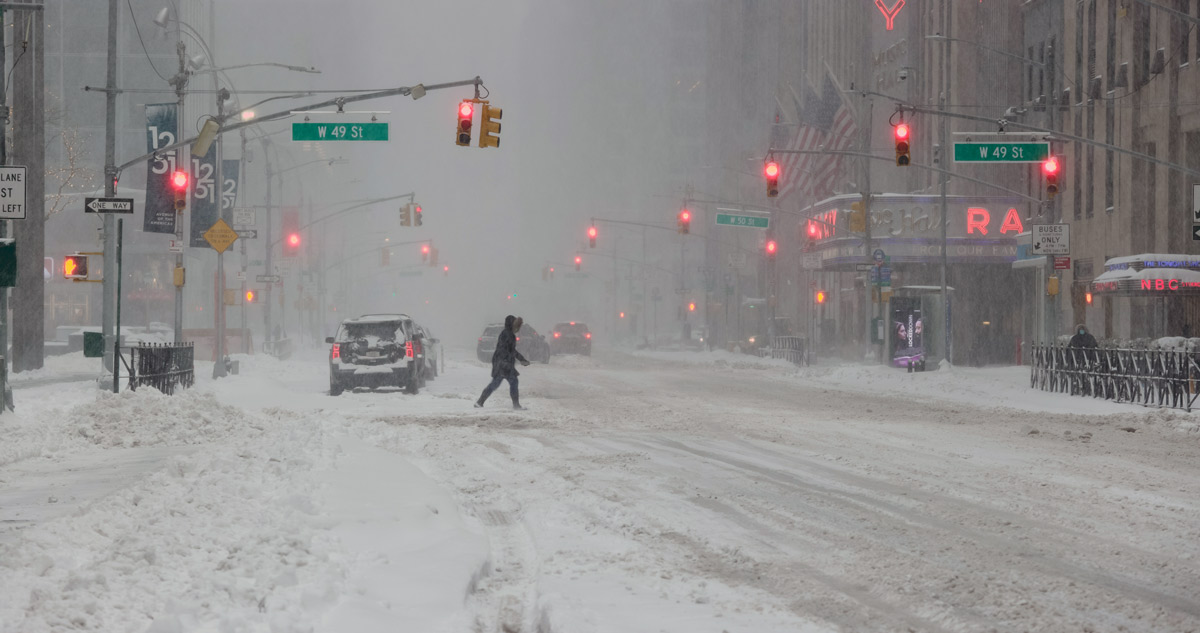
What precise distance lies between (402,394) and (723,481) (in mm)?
16891


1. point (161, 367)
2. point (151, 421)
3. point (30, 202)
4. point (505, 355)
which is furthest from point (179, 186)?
point (151, 421)

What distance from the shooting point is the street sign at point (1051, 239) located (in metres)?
31.2

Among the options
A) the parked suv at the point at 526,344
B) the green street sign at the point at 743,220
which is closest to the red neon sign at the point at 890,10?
the green street sign at the point at 743,220

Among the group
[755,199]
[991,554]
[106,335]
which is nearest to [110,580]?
[991,554]

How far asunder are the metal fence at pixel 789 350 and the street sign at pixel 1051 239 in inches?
896

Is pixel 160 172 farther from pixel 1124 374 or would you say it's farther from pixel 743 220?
pixel 743 220

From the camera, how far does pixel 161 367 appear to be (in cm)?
2520

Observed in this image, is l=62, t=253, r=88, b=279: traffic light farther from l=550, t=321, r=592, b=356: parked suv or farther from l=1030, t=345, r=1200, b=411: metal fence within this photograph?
l=550, t=321, r=592, b=356: parked suv

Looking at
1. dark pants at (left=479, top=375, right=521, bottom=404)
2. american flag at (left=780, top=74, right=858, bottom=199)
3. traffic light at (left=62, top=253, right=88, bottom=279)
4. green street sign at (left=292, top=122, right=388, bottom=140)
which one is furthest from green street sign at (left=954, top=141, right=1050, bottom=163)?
american flag at (left=780, top=74, right=858, bottom=199)

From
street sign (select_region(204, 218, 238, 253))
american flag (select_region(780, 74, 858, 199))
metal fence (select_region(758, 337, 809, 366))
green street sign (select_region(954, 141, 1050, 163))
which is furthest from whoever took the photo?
metal fence (select_region(758, 337, 809, 366))

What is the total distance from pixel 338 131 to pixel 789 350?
31.6m

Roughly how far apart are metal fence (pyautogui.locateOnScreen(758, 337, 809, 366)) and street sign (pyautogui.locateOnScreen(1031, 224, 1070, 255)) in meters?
22.8

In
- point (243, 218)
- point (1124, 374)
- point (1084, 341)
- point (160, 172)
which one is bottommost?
point (1124, 374)

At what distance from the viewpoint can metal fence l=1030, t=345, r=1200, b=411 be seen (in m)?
24.7
